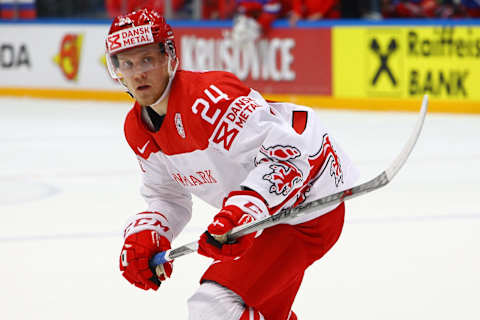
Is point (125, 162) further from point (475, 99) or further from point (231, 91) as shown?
point (231, 91)

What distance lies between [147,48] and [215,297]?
2.10 ft

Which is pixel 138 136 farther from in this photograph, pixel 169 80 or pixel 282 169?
pixel 282 169

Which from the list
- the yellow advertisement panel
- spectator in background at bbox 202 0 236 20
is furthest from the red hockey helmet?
spectator in background at bbox 202 0 236 20

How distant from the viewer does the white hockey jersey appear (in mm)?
2277

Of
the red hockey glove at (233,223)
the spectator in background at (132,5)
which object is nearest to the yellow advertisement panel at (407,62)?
the spectator in background at (132,5)

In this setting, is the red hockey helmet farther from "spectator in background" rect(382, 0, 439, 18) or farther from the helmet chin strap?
"spectator in background" rect(382, 0, 439, 18)

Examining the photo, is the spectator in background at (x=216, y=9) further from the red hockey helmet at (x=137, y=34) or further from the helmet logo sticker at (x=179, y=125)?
the helmet logo sticker at (x=179, y=125)

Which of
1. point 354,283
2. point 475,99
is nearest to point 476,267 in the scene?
point 354,283

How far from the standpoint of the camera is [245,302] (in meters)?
2.32

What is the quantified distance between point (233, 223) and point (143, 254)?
0.41 m

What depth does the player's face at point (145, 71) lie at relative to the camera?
2373mm

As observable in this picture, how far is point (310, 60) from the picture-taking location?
30.7 feet

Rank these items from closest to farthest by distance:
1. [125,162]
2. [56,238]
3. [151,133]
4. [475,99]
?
[151,133] < [56,238] < [125,162] < [475,99]

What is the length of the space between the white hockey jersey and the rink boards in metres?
6.11
